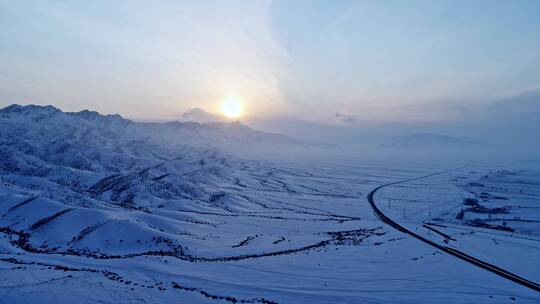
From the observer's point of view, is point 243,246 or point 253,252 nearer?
point 253,252

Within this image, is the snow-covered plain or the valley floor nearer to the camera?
the valley floor

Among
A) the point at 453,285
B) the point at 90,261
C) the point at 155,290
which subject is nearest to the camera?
the point at 155,290

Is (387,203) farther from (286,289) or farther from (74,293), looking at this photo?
(74,293)

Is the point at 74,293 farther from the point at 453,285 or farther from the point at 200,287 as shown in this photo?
the point at 453,285

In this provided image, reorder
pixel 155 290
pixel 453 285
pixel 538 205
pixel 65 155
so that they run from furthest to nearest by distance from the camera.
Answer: pixel 65 155
pixel 538 205
pixel 453 285
pixel 155 290

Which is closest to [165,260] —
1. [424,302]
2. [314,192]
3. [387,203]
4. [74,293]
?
[74,293]

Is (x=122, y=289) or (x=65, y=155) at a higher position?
(x=65, y=155)

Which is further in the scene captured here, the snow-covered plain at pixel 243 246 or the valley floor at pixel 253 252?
the snow-covered plain at pixel 243 246

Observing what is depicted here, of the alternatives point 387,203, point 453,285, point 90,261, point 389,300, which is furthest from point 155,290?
point 387,203

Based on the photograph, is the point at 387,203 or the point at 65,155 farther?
the point at 65,155
